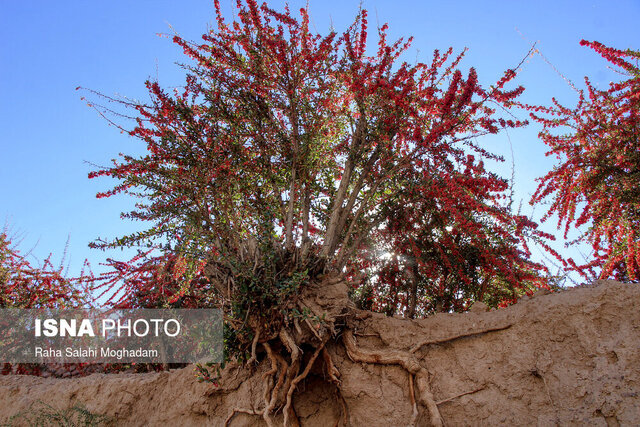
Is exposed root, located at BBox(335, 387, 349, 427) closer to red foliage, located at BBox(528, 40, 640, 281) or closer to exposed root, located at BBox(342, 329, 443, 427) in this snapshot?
exposed root, located at BBox(342, 329, 443, 427)

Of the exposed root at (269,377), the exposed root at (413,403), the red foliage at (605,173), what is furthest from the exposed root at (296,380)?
the red foliage at (605,173)

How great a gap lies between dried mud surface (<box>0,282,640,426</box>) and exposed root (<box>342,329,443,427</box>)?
110 mm

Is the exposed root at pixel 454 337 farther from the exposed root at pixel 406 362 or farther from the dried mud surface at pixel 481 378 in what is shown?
the exposed root at pixel 406 362

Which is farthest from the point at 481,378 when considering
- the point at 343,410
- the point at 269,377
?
the point at 269,377

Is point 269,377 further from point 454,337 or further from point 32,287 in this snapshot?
point 32,287

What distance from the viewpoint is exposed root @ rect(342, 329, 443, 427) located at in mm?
3943

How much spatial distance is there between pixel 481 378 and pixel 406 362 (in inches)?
30.5

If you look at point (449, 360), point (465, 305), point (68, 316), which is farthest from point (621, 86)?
point (68, 316)

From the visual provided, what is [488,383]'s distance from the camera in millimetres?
4020

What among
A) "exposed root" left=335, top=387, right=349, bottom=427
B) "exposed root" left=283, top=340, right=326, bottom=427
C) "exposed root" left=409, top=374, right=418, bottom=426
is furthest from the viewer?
"exposed root" left=335, top=387, right=349, bottom=427

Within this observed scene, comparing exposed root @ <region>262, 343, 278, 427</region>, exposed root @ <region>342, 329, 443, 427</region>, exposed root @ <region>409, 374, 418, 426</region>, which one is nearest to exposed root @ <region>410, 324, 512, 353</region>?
exposed root @ <region>342, 329, 443, 427</region>

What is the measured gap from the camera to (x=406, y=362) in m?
4.23

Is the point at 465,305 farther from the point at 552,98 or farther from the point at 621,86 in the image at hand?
the point at 621,86

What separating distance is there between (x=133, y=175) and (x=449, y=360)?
4.84 metres
